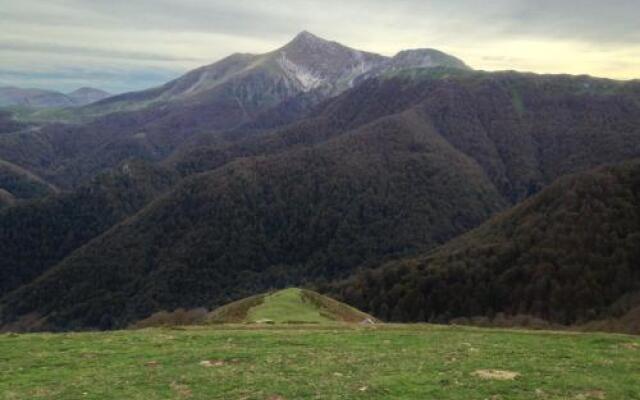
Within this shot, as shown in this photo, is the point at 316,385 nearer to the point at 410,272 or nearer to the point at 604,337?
the point at 604,337

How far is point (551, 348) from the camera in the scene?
2972 cm

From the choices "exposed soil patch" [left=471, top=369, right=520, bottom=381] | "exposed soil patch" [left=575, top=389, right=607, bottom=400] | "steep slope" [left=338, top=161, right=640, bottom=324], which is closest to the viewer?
"exposed soil patch" [left=575, top=389, right=607, bottom=400]

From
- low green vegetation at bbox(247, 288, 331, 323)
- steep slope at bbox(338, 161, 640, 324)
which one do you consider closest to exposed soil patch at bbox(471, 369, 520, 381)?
low green vegetation at bbox(247, 288, 331, 323)

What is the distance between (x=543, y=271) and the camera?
163 meters

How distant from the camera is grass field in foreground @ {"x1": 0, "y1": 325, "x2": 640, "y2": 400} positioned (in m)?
22.5

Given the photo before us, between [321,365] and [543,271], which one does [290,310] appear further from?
[543,271]

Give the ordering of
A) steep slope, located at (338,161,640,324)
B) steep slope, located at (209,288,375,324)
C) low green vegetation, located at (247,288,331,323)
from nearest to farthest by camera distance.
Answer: low green vegetation, located at (247,288,331,323)
steep slope, located at (209,288,375,324)
steep slope, located at (338,161,640,324)

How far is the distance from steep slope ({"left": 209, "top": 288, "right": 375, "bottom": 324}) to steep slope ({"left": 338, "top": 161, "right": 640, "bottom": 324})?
93650 mm

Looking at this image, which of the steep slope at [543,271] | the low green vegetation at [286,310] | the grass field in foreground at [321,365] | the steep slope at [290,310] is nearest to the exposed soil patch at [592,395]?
the grass field in foreground at [321,365]

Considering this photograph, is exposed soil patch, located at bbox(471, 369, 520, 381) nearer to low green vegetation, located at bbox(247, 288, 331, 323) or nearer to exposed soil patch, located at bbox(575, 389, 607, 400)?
exposed soil patch, located at bbox(575, 389, 607, 400)

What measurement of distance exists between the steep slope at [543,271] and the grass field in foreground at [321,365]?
391 feet

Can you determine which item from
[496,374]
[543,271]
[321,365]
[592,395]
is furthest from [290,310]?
[543,271]

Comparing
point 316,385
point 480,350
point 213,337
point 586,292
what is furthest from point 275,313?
point 586,292

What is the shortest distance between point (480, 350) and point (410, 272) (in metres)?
160
